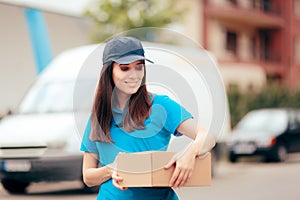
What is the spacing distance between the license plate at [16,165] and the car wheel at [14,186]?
53 centimetres

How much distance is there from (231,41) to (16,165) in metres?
27.2

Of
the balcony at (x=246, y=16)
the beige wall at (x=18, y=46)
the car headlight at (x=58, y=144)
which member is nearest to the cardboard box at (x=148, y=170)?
the car headlight at (x=58, y=144)

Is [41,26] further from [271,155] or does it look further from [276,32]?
[276,32]

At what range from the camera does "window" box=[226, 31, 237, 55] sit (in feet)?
120

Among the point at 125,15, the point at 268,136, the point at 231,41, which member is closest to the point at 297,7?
the point at 231,41

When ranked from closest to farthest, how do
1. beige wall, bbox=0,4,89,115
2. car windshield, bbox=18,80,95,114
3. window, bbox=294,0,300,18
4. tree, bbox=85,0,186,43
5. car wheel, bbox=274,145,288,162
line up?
1. car windshield, bbox=18,80,95,114
2. beige wall, bbox=0,4,89,115
3. car wheel, bbox=274,145,288,162
4. tree, bbox=85,0,186,43
5. window, bbox=294,0,300,18

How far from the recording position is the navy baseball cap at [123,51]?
2.75 metres

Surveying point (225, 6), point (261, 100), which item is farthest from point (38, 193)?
point (225, 6)

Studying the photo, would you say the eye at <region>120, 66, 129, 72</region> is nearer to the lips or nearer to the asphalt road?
the lips

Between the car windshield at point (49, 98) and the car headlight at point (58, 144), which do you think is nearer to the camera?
the car headlight at point (58, 144)

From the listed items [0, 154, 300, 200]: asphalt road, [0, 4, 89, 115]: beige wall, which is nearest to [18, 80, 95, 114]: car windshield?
[0, 4, 89, 115]: beige wall

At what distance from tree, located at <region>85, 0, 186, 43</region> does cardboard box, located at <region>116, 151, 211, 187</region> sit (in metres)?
18.2

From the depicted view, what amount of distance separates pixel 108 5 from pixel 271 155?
7.00 m

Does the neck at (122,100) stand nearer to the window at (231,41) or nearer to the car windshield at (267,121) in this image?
the car windshield at (267,121)
